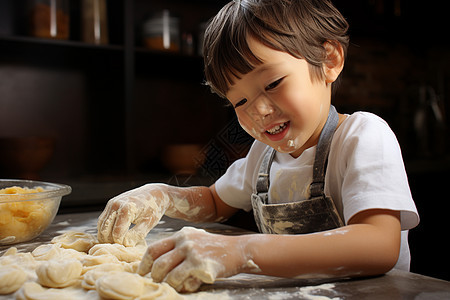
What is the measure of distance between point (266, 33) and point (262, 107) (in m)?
0.15

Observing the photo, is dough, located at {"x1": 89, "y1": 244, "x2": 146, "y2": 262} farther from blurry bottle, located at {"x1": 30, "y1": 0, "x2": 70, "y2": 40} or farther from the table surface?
blurry bottle, located at {"x1": 30, "y1": 0, "x2": 70, "y2": 40}

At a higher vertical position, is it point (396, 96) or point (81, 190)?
point (396, 96)

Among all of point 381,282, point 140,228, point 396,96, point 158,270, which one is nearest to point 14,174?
point 140,228

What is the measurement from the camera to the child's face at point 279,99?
864 mm

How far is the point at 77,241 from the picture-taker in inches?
34.9

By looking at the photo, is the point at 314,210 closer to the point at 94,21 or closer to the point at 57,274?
the point at 57,274

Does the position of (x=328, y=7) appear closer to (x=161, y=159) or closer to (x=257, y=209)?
(x=257, y=209)

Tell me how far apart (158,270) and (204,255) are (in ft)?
0.23

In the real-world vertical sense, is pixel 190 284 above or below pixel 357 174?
below

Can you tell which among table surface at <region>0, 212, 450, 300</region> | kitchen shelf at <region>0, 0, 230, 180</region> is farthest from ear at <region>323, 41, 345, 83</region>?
kitchen shelf at <region>0, 0, 230, 180</region>

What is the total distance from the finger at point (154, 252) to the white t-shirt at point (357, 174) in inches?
12.8

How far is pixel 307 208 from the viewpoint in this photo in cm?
96

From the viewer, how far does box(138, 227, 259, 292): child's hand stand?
2.06ft

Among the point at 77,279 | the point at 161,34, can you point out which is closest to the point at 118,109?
the point at 161,34
